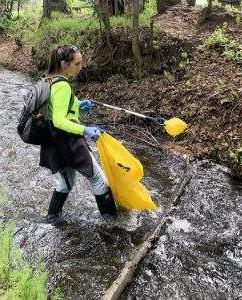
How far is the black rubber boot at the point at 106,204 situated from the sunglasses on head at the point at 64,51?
202 centimetres

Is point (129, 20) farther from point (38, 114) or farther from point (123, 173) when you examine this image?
point (38, 114)

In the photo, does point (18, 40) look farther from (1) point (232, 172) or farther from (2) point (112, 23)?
(1) point (232, 172)

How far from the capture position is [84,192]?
786cm

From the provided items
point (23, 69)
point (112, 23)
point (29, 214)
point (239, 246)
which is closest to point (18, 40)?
point (23, 69)

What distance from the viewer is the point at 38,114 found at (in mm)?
5719

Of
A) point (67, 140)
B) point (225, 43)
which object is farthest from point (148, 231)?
point (225, 43)

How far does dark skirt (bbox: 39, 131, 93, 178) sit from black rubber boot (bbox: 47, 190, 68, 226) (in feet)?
1.75

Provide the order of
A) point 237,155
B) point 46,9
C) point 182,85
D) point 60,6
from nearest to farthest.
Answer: point 237,155, point 182,85, point 46,9, point 60,6

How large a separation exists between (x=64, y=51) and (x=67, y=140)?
3.81ft

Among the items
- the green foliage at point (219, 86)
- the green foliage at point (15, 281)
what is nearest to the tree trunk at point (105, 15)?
the green foliage at point (219, 86)

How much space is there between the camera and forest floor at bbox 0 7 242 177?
923 cm

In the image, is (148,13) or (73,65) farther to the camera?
(148,13)

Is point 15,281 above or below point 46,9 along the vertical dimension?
above

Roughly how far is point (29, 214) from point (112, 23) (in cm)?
891
